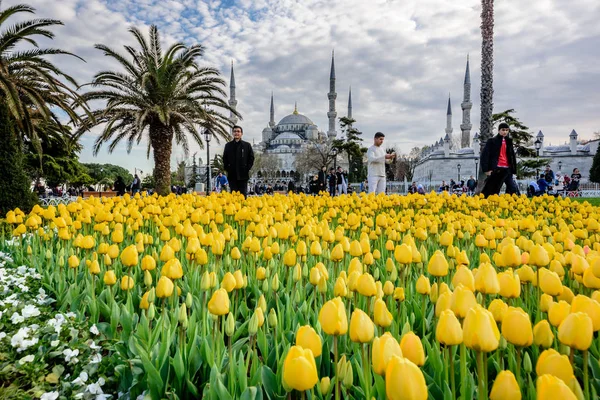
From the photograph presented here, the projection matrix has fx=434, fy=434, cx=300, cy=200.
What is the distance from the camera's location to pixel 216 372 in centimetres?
120

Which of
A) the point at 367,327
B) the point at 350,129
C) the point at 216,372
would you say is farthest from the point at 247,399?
the point at 350,129

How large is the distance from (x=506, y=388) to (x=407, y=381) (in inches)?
10.3

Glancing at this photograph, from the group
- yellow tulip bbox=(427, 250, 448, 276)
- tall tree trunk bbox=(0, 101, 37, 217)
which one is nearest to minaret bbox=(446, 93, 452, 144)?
tall tree trunk bbox=(0, 101, 37, 217)

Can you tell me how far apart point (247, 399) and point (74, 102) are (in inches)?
554

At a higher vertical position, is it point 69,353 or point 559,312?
point 559,312

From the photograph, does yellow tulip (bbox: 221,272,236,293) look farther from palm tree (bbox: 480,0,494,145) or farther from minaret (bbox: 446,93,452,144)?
minaret (bbox: 446,93,452,144)

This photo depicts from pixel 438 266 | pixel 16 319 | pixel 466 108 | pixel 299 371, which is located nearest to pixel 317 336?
pixel 299 371

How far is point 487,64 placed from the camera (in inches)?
574

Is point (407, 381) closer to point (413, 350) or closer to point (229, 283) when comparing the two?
point (413, 350)

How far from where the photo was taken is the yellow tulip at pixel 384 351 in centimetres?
93

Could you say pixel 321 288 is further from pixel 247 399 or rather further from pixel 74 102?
pixel 74 102

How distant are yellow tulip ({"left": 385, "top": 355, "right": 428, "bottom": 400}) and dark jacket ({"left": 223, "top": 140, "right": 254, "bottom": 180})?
24.8 ft

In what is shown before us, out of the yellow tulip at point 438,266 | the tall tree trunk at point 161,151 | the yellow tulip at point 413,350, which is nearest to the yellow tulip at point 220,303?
the yellow tulip at point 413,350

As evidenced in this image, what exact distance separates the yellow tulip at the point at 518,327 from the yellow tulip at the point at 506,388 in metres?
0.19
